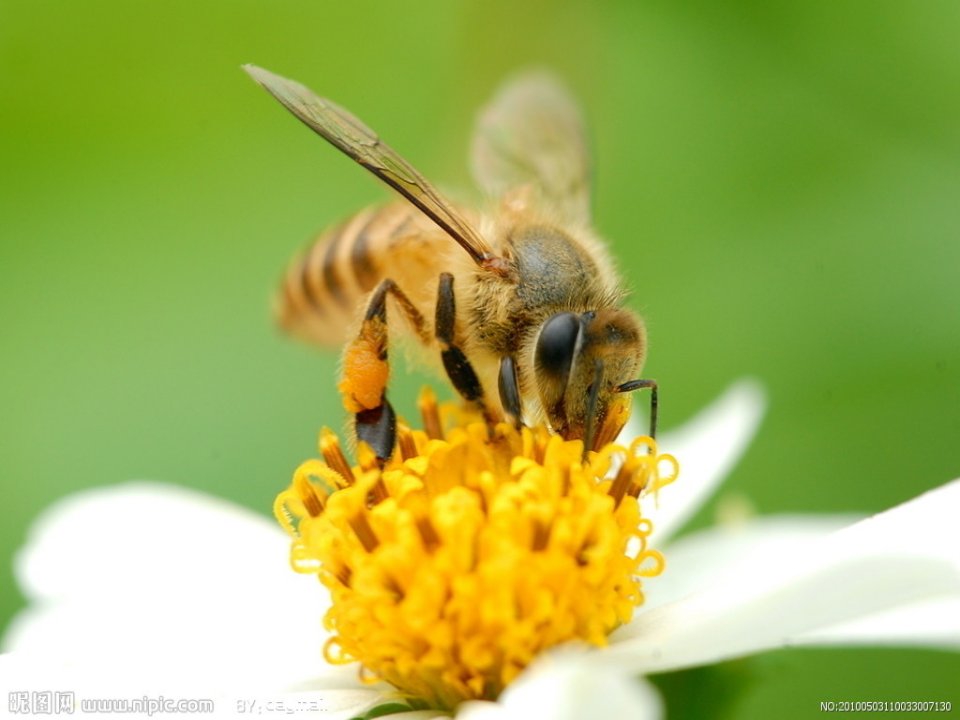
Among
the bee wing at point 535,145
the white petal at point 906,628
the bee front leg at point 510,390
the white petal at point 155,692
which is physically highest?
the bee wing at point 535,145

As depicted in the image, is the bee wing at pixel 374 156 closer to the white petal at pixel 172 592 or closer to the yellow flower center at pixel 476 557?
the yellow flower center at pixel 476 557

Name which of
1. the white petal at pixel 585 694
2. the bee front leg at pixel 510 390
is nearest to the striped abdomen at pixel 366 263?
the bee front leg at pixel 510 390

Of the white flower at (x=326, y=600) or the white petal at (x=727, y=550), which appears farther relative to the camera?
the white petal at (x=727, y=550)

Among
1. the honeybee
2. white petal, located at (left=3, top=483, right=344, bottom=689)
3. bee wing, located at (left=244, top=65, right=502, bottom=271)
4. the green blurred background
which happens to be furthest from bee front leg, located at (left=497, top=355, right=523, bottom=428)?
the green blurred background

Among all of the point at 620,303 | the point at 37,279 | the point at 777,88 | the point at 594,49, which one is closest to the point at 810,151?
the point at 777,88

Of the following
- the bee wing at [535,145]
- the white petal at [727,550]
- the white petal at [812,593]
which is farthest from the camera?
the bee wing at [535,145]

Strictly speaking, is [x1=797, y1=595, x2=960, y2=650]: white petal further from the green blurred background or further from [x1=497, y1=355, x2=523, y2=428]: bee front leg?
the green blurred background
